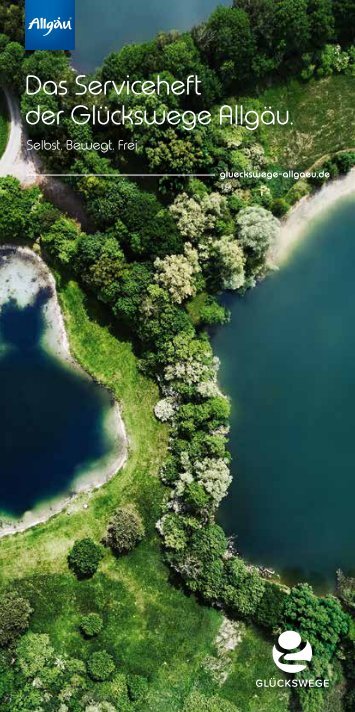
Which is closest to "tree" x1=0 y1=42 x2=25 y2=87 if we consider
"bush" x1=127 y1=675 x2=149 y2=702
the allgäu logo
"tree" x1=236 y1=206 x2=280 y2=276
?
"tree" x1=236 y1=206 x2=280 y2=276

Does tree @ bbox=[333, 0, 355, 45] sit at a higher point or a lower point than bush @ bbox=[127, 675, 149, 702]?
higher

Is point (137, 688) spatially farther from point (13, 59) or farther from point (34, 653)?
point (13, 59)

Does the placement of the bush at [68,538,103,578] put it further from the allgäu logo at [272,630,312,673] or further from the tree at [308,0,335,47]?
the tree at [308,0,335,47]

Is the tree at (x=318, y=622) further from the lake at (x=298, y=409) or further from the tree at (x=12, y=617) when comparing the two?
the tree at (x=12, y=617)

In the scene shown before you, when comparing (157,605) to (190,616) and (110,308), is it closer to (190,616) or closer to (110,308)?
(190,616)

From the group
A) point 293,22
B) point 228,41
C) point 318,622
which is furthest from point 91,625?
point 293,22
